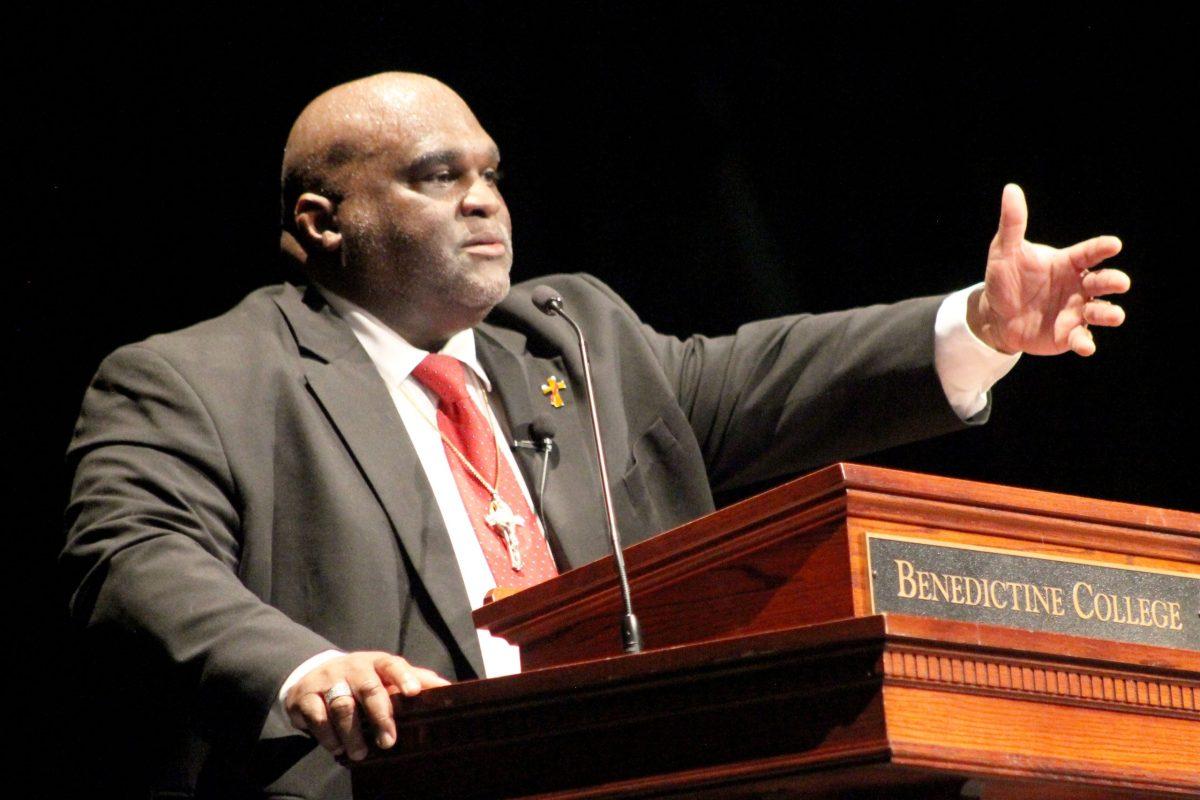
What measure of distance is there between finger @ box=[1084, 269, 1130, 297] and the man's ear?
122cm

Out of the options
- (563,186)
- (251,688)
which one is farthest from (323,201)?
(251,688)

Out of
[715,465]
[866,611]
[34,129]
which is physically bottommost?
[715,465]

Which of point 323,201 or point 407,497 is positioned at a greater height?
point 323,201

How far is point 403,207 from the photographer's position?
9.20 ft

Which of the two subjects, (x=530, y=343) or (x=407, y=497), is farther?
(x=530, y=343)

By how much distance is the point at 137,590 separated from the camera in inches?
82.0

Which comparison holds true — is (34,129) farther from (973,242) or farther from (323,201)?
(973,242)

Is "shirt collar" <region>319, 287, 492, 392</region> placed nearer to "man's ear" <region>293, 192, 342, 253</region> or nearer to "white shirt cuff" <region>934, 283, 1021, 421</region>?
"man's ear" <region>293, 192, 342, 253</region>

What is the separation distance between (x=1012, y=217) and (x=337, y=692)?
1.12m

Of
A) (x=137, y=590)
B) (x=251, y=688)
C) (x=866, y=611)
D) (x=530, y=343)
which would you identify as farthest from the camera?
(x=530, y=343)

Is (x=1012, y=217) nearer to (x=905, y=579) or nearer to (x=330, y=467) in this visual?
(x=905, y=579)

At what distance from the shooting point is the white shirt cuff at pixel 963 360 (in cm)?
251

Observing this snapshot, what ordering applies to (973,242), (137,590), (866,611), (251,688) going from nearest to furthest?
(866,611) < (251,688) < (137,590) < (973,242)

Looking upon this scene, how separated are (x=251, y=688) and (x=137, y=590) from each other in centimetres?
27
